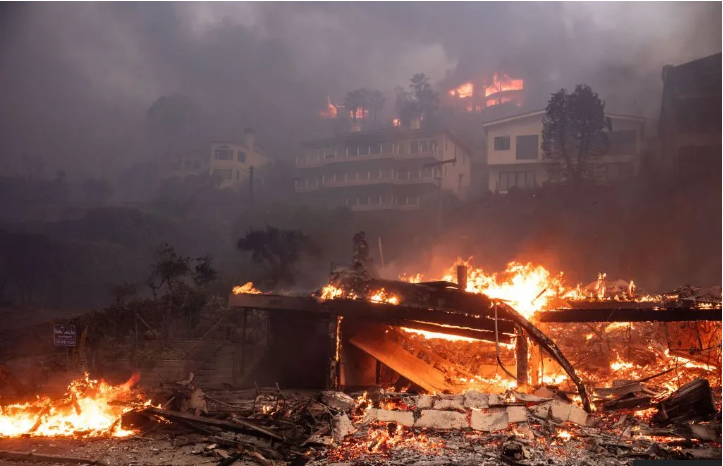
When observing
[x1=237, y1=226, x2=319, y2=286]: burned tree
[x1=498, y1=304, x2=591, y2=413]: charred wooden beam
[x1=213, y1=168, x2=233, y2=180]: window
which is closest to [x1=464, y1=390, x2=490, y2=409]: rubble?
[x1=498, y1=304, x2=591, y2=413]: charred wooden beam

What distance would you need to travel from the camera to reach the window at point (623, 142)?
50156 millimetres

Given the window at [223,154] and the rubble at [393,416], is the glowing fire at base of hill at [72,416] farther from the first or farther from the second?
the window at [223,154]

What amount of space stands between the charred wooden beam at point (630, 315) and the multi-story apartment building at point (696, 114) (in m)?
38.3

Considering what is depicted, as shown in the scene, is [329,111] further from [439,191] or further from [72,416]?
[72,416]

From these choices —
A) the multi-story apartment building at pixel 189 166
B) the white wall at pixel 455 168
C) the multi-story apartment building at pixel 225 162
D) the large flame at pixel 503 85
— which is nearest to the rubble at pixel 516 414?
the white wall at pixel 455 168

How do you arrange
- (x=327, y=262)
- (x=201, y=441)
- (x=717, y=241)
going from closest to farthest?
(x=201, y=441) → (x=717, y=241) → (x=327, y=262)

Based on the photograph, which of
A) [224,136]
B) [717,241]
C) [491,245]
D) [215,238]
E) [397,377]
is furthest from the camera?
[224,136]

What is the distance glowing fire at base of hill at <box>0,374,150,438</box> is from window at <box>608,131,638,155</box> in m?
50.2

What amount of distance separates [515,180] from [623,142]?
429 inches

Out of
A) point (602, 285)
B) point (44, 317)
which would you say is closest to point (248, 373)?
point (602, 285)

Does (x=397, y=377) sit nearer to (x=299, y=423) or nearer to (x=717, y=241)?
(x=299, y=423)

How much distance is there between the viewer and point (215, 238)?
232ft

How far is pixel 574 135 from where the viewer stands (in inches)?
1948

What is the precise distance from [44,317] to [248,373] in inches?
1210
